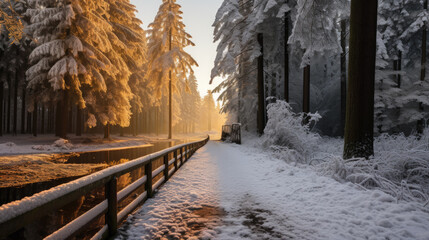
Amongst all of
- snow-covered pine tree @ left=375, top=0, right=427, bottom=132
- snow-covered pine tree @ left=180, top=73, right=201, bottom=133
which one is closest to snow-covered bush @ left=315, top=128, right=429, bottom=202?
snow-covered pine tree @ left=375, top=0, right=427, bottom=132

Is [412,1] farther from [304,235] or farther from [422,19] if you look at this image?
[304,235]

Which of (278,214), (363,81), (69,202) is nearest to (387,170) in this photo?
(363,81)

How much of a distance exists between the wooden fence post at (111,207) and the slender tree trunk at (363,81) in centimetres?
616

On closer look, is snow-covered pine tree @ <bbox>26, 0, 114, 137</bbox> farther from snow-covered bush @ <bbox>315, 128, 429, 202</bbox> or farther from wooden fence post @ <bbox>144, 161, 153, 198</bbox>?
snow-covered bush @ <bbox>315, 128, 429, 202</bbox>

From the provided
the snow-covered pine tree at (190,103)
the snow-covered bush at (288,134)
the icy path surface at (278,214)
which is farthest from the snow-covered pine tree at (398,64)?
the snow-covered pine tree at (190,103)

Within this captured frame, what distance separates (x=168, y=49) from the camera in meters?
28.8

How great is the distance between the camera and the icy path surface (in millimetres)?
3326

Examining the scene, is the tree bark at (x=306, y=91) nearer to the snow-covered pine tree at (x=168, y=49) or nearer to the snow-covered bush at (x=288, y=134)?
the snow-covered bush at (x=288, y=134)

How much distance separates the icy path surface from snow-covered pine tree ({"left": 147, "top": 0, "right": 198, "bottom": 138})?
23.3 m

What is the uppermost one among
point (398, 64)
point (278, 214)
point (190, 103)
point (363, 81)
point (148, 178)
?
point (398, 64)

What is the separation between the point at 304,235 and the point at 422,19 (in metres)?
25.9

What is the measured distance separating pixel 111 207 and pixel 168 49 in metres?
27.8

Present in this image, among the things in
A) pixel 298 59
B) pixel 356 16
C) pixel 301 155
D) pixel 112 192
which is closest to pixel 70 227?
pixel 112 192

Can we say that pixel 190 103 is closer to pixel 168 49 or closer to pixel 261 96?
pixel 168 49
